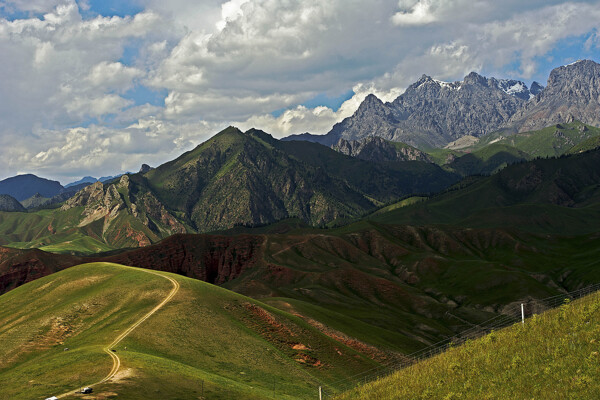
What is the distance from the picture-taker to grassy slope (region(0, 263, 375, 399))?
52.4 metres

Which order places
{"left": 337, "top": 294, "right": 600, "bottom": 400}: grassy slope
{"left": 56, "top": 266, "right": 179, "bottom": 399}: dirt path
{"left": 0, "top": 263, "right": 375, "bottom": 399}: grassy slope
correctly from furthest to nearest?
{"left": 0, "top": 263, "right": 375, "bottom": 399}: grassy slope
{"left": 56, "top": 266, "right": 179, "bottom": 399}: dirt path
{"left": 337, "top": 294, "right": 600, "bottom": 400}: grassy slope

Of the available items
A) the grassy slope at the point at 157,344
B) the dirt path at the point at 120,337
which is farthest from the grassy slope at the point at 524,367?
the grassy slope at the point at 157,344

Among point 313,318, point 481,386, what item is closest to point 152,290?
point 313,318

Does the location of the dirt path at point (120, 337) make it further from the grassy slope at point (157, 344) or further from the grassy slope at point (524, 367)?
the grassy slope at point (524, 367)

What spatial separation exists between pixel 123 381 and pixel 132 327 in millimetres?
28309

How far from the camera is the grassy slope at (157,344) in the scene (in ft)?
172

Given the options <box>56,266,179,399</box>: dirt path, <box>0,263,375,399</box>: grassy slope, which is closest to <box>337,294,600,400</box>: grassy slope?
<box>56,266,179,399</box>: dirt path

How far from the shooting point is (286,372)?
245ft

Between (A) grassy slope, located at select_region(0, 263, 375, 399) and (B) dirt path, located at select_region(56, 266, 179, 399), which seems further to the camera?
(A) grassy slope, located at select_region(0, 263, 375, 399)

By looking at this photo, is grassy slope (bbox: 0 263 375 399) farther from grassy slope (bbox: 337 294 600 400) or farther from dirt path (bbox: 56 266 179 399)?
grassy slope (bbox: 337 294 600 400)

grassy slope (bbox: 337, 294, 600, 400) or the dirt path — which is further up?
grassy slope (bbox: 337, 294, 600, 400)

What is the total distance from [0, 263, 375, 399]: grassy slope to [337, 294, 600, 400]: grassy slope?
2642 centimetres

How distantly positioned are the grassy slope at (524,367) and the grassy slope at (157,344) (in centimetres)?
2642

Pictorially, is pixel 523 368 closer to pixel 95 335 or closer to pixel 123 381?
pixel 123 381
